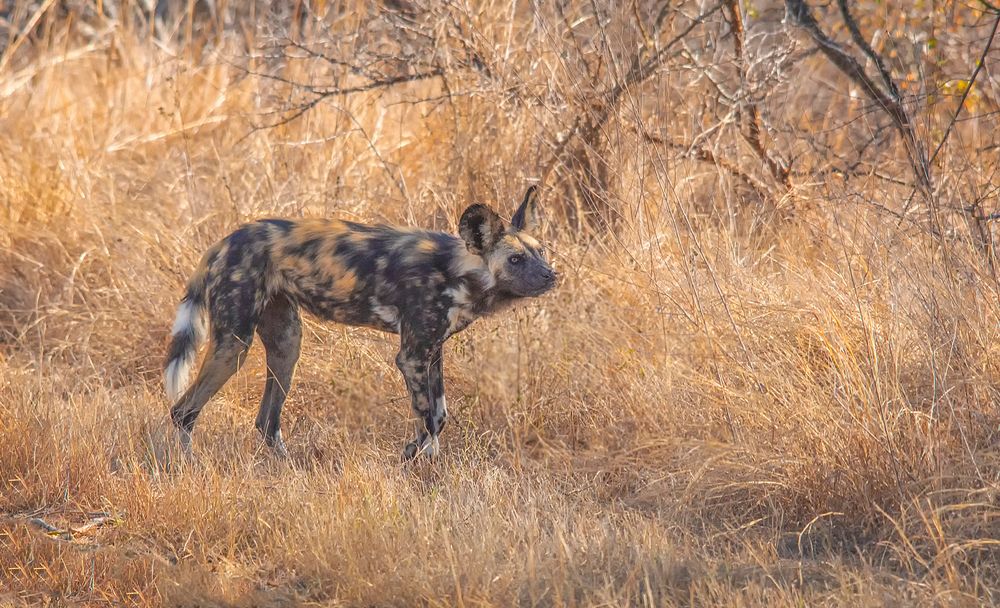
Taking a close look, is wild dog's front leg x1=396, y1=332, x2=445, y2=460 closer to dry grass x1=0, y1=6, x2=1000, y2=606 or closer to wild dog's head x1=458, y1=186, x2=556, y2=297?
dry grass x1=0, y1=6, x2=1000, y2=606

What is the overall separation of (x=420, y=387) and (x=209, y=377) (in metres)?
0.87

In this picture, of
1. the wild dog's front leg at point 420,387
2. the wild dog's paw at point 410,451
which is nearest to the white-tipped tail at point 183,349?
the wild dog's front leg at point 420,387

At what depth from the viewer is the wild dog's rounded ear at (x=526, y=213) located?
4.74 meters

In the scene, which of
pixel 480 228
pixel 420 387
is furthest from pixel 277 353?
pixel 480 228

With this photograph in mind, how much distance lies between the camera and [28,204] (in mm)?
6941

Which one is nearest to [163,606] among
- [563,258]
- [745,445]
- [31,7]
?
[745,445]

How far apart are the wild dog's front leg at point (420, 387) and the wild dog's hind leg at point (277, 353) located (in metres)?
0.59

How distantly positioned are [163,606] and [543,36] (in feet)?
10.2

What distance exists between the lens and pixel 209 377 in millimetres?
4801

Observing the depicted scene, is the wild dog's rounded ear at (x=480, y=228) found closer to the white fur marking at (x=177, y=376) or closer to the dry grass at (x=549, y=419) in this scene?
the dry grass at (x=549, y=419)

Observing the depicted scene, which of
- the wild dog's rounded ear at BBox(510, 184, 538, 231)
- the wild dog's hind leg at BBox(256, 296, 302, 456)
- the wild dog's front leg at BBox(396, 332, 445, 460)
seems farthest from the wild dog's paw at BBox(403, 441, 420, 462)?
the wild dog's rounded ear at BBox(510, 184, 538, 231)

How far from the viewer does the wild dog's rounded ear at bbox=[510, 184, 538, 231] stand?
474 cm

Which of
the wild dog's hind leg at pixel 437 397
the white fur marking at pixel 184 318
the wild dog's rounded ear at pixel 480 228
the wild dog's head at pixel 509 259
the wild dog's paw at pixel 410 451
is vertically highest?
the wild dog's rounded ear at pixel 480 228

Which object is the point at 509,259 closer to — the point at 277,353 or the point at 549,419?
the point at 549,419
